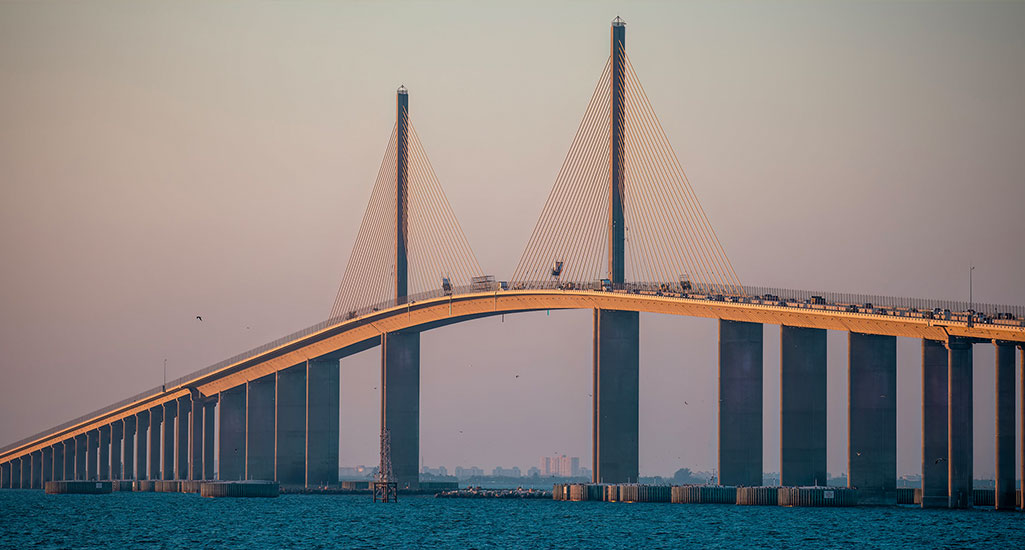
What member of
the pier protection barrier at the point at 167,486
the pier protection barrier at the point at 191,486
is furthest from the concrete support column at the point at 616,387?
the pier protection barrier at the point at 167,486

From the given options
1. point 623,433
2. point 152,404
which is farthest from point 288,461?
point 623,433

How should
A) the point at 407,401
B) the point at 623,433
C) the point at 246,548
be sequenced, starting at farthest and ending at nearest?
the point at 407,401 < the point at 623,433 < the point at 246,548

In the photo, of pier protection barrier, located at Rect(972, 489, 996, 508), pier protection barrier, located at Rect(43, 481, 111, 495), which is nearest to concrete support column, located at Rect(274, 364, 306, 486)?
pier protection barrier, located at Rect(43, 481, 111, 495)

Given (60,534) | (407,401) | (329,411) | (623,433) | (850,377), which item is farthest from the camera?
(329,411)

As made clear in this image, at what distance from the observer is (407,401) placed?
149 metres

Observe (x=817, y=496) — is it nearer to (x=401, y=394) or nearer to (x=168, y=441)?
(x=401, y=394)

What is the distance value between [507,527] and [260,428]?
80.5m

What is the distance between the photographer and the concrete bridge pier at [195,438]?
610 feet

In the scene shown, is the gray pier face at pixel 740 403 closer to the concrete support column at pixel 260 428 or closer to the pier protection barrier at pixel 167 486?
the concrete support column at pixel 260 428

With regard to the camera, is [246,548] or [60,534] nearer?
[246,548]

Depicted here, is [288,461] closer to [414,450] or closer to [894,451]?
[414,450]

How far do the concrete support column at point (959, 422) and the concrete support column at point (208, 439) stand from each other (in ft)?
365

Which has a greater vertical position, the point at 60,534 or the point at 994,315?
the point at 994,315

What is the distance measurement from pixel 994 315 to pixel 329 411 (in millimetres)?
83096
